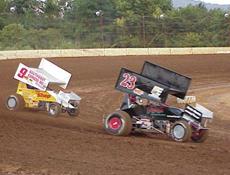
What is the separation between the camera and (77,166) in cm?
722

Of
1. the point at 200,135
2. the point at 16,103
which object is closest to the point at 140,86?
the point at 200,135

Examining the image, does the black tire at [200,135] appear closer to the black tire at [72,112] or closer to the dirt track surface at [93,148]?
the dirt track surface at [93,148]

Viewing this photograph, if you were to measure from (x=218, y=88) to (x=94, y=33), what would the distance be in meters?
16.0

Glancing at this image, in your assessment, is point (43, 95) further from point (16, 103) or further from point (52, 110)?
point (16, 103)

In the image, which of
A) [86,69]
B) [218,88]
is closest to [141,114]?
[218,88]

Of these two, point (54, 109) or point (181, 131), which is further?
point (54, 109)

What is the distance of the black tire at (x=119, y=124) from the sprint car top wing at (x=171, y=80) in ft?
2.87

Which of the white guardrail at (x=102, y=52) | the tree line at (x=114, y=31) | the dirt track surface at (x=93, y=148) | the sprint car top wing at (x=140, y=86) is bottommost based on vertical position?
the dirt track surface at (x=93, y=148)

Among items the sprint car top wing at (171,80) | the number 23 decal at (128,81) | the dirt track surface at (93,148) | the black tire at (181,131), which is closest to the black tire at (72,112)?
the dirt track surface at (93,148)

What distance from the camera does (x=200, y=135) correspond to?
1057cm

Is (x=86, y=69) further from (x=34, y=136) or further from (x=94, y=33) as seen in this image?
(x=34, y=136)

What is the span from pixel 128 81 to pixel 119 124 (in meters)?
0.80

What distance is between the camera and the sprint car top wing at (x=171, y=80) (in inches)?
416

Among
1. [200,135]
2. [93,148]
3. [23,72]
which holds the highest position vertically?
[23,72]
